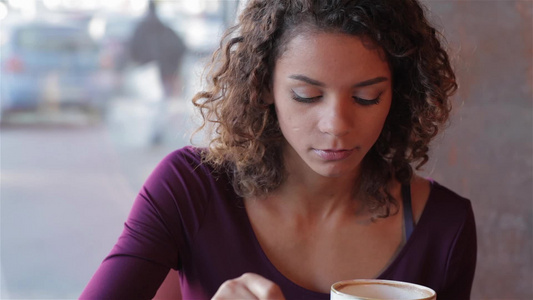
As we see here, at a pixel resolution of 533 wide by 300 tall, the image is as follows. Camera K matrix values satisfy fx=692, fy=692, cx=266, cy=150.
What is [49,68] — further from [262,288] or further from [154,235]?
[262,288]

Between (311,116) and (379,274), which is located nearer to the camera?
(311,116)

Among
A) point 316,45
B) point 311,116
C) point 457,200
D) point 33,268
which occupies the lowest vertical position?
point 33,268

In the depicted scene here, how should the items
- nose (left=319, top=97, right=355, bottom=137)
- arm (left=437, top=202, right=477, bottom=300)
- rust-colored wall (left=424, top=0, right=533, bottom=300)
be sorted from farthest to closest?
rust-colored wall (left=424, top=0, right=533, bottom=300), arm (left=437, top=202, right=477, bottom=300), nose (left=319, top=97, right=355, bottom=137)

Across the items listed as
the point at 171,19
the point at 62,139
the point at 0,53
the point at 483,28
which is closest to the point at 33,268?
the point at 62,139

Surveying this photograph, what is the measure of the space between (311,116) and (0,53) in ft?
4.83

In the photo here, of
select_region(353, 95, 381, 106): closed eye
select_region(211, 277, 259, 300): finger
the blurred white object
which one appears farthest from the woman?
the blurred white object

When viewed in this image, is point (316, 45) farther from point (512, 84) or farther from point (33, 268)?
point (33, 268)

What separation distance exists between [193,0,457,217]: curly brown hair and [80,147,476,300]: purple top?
62mm

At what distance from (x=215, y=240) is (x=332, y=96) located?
0.39m

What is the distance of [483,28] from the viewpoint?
2189 millimetres

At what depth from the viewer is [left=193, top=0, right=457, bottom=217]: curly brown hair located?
1.28m

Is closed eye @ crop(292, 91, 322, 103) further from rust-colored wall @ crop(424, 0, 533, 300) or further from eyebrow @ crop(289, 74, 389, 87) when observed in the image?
rust-colored wall @ crop(424, 0, 533, 300)

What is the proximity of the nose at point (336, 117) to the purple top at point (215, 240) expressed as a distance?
1.01ft

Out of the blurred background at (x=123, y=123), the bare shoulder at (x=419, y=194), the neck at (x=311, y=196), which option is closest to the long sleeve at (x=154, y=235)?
the neck at (x=311, y=196)
